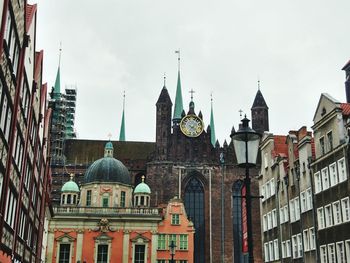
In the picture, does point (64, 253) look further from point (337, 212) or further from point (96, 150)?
point (337, 212)

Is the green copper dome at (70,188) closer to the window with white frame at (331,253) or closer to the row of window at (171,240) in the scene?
the row of window at (171,240)

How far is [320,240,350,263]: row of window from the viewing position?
27.9 m

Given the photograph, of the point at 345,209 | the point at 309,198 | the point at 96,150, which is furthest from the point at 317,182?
the point at 96,150

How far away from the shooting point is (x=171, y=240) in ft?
196

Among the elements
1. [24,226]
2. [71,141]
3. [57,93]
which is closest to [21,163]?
[24,226]

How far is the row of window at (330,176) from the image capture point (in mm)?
29048

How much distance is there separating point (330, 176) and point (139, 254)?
3342 cm

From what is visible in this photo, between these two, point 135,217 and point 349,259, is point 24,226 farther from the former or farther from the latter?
point 135,217

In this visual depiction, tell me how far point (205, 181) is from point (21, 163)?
44.4 metres

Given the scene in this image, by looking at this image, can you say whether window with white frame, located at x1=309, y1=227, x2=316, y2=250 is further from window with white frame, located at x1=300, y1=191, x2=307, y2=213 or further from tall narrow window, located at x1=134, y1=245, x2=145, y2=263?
tall narrow window, located at x1=134, y1=245, x2=145, y2=263

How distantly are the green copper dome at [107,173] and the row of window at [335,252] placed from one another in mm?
37580

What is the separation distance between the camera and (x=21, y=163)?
25.9 m

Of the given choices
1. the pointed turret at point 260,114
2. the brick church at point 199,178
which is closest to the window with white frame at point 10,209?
the brick church at point 199,178

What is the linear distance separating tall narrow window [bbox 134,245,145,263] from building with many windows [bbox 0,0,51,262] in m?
24.9
